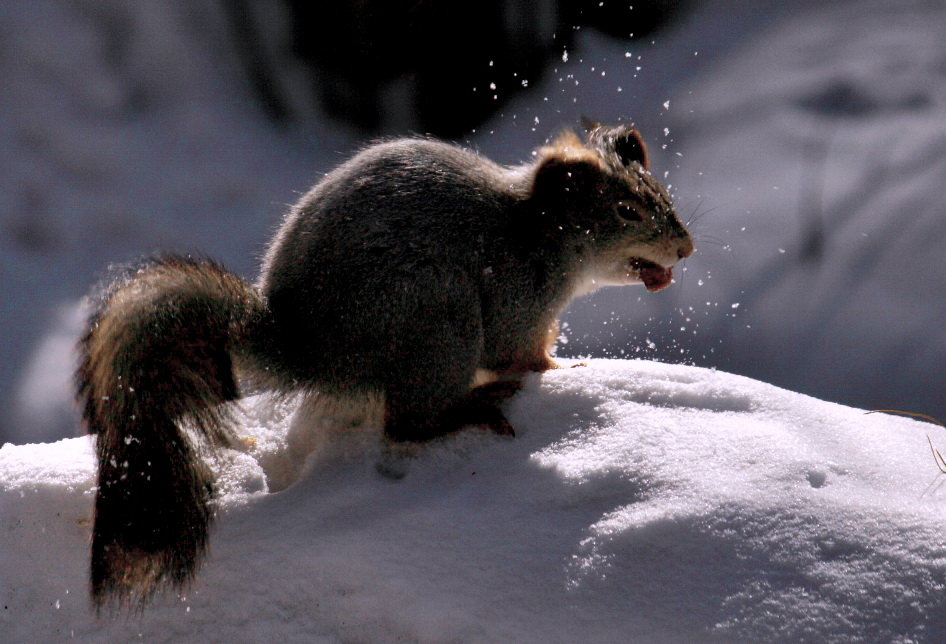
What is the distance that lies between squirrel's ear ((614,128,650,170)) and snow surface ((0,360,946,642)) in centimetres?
62

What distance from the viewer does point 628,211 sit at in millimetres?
1777

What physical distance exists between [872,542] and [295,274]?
3.36 ft

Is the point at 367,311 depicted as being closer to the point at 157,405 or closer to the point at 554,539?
the point at 157,405

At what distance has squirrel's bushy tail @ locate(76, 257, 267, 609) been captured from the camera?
1167 millimetres

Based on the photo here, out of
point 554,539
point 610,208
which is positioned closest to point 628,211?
point 610,208

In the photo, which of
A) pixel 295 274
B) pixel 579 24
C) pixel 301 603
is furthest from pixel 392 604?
pixel 579 24

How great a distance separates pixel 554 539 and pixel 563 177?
77 centimetres

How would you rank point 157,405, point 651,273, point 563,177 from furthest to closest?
point 651,273
point 563,177
point 157,405

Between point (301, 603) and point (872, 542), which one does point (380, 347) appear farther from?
point (872, 542)

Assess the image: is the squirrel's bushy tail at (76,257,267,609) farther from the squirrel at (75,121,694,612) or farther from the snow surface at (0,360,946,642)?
the snow surface at (0,360,946,642)

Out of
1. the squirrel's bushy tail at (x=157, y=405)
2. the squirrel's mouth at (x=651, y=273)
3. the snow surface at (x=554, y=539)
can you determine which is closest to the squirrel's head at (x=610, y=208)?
the squirrel's mouth at (x=651, y=273)

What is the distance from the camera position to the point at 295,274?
1503mm

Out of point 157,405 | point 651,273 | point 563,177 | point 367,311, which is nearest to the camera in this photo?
point 157,405

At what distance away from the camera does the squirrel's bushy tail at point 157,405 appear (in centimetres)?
117
